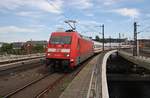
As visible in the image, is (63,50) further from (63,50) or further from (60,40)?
(60,40)

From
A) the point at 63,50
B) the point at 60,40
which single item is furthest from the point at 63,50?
the point at 60,40

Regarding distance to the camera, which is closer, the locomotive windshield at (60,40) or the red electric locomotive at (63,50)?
the red electric locomotive at (63,50)

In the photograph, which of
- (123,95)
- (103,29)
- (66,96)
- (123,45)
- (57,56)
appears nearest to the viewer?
(66,96)

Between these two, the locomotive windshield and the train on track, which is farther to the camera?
the locomotive windshield

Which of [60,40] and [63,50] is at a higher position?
[60,40]

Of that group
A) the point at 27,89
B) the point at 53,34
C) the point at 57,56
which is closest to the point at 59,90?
the point at 27,89

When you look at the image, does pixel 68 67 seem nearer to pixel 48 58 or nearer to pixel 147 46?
pixel 48 58

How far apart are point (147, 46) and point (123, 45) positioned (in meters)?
14.9

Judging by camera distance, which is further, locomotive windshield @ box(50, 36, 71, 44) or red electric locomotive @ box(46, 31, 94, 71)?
locomotive windshield @ box(50, 36, 71, 44)

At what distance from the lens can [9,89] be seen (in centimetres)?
1409

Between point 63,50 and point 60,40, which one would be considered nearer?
point 63,50

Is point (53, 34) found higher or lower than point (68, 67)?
higher

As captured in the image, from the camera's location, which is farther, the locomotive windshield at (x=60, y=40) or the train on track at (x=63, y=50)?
the locomotive windshield at (x=60, y=40)

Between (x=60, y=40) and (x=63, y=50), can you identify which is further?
(x=60, y=40)
